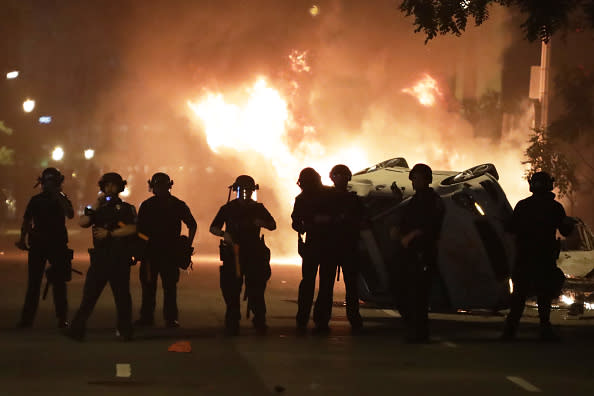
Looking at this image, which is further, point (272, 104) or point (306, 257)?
point (272, 104)

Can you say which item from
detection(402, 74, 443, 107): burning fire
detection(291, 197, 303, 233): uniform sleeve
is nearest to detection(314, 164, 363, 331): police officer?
detection(291, 197, 303, 233): uniform sleeve

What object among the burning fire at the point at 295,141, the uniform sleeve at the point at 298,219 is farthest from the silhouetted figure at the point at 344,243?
the burning fire at the point at 295,141

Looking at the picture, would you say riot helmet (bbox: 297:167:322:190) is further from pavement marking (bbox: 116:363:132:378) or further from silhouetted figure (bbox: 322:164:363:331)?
pavement marking (bbox: 116:363:132:378)

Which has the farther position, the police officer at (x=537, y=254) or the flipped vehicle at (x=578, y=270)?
the flipped vehicle at (x=578, y=270)

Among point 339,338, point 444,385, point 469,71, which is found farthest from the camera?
point 469,71

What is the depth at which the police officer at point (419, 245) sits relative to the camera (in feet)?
48.8

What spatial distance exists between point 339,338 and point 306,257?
1267mm

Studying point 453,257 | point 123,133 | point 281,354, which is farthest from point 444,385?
point 123,133

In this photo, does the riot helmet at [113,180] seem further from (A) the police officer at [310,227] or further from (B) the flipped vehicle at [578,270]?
(B) the flipped vehicle at [578,270]

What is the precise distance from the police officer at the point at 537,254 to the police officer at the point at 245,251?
2712 millimetres

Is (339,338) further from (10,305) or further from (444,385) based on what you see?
(10,305)

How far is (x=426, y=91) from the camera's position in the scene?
45.9 metres

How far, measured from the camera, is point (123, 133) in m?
73.9

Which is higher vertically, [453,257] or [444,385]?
[453,257]
